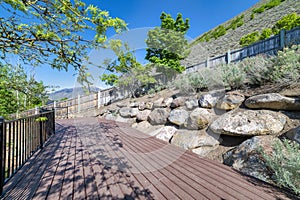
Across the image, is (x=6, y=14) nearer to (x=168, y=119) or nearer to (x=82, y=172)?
(x=82, y=172)

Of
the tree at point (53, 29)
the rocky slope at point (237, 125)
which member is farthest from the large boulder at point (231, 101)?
the tree at point (53, 29)

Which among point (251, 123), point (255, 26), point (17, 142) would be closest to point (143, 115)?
point (251, 123)

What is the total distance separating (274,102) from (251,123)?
21.6 inches

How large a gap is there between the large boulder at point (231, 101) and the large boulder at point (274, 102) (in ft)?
0.94

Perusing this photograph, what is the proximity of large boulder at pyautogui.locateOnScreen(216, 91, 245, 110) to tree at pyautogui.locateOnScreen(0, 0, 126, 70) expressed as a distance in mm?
2532

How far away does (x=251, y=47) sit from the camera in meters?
4.48

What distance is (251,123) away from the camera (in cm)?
234

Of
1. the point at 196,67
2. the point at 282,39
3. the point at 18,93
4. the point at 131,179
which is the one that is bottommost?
the point at 131,179

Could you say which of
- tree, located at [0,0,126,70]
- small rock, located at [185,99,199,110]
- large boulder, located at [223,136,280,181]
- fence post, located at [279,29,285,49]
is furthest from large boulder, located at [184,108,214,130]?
fence post, located at [279,29,285,49]

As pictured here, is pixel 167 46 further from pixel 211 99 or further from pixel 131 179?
pixel 131 179

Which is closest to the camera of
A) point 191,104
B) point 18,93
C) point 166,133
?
point 18,93

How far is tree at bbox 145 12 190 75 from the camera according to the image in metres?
6.20

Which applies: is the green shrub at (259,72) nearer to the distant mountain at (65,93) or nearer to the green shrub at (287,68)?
the green shrub at (287,68)

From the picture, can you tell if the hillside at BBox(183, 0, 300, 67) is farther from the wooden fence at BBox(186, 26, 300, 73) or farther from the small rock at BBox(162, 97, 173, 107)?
the small rock at BBox(162, 97, 173, 107)
